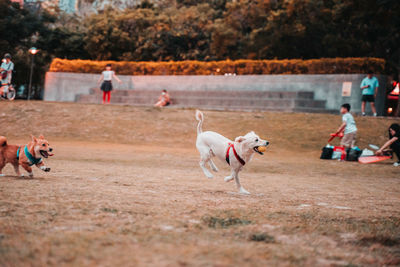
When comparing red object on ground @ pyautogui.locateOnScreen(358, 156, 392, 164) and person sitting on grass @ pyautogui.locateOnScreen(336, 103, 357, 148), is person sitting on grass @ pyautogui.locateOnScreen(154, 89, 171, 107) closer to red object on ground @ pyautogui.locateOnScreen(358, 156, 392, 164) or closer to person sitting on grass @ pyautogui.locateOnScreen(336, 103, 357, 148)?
person sitting on grass @ pyautogui.locateOnScreen(336, 103, 357, 148)

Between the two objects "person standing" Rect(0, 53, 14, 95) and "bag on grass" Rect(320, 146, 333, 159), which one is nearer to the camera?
"bag on grass" Rect(320, 146, 333, 159)

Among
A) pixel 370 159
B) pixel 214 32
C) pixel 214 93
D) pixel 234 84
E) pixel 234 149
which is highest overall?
pixel 214 32

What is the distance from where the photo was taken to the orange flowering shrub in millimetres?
22453

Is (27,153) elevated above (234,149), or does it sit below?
below

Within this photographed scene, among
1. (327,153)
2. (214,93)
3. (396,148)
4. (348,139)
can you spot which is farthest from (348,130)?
(214,93)

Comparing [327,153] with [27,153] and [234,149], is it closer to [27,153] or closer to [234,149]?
[234,149]

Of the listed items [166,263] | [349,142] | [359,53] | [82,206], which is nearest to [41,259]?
[166,263]

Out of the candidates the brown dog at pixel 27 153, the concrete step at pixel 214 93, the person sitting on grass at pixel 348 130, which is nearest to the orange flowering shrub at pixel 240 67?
the concrete step at pixel 214 93

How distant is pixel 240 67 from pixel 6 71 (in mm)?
13348

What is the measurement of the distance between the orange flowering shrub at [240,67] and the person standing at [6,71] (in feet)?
31.0

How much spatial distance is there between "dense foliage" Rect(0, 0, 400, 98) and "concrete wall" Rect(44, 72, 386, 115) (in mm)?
3232

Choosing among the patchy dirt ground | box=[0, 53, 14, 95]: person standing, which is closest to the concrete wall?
box=[0, 53, 14, 95]: person standing

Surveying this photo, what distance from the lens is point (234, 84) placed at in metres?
25.3

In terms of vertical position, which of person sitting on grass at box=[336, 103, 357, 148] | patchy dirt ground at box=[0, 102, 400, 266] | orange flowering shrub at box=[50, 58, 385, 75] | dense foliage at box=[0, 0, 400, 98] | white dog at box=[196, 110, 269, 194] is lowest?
patchy dirt ground at box=[0, 102, 400, 266]
